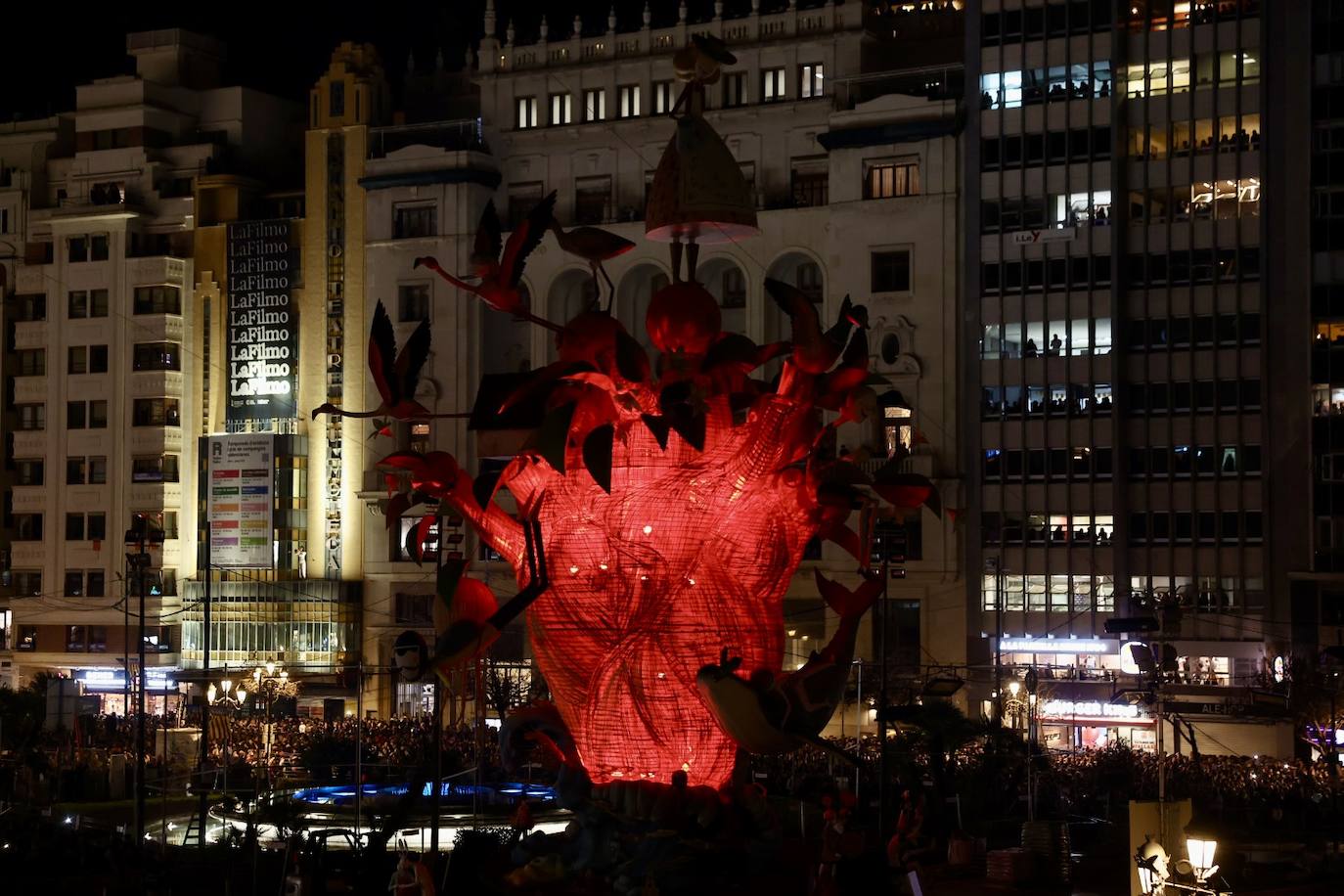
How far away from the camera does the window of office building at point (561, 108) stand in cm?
8806

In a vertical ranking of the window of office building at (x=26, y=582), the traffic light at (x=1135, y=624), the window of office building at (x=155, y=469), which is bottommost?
the traffic light at (x=1135, y=624)

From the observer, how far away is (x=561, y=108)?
88.2 m

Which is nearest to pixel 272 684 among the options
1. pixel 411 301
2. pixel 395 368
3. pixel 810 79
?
pixel 411 301

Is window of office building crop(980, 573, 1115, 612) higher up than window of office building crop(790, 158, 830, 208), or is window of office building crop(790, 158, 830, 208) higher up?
window of office building crop(790, 158, 830, 208)

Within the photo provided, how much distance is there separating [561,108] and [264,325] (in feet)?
48.3

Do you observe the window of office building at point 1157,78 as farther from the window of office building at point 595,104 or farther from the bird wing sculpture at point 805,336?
the bird wing sculpture at point 805,336

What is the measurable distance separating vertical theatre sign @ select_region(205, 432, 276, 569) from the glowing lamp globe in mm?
54513

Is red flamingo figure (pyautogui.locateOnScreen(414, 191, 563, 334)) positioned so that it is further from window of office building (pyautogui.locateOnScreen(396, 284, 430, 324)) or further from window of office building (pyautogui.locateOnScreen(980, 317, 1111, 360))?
window of office building (pyautogui.locateOnScreen(396, 284, 430, 324))

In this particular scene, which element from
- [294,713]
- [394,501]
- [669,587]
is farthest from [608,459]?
[294,713]

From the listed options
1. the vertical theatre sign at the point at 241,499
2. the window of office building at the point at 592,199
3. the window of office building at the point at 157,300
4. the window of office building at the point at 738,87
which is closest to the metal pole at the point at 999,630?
the window of office building at the point at 738,87

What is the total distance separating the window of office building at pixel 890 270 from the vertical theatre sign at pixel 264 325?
2415cm

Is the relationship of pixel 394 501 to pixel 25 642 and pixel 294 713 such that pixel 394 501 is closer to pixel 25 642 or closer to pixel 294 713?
pixel 294 713

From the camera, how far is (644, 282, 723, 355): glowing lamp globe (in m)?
Result: 35.9

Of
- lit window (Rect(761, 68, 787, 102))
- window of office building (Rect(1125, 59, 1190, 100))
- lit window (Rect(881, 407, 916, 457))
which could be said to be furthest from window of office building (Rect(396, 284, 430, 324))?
window of office building (Rect(1125, 59, 1190, 100))
